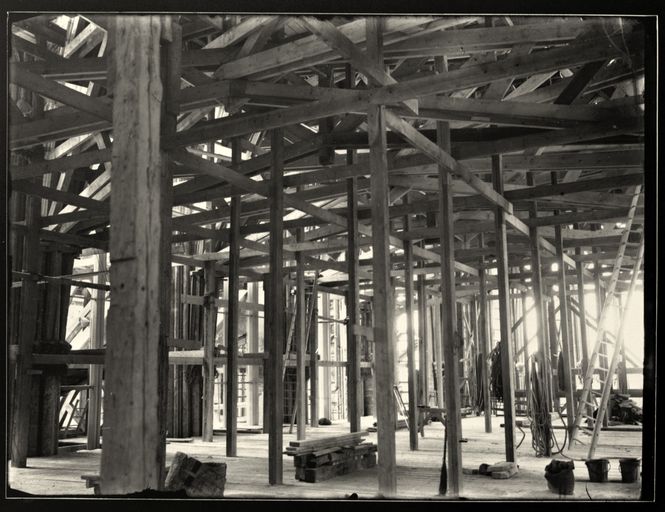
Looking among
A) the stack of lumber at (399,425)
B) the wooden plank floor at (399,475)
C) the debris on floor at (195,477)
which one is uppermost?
the debris on floor at (195,477)

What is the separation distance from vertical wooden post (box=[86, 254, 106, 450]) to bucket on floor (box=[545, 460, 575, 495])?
26.5 feet

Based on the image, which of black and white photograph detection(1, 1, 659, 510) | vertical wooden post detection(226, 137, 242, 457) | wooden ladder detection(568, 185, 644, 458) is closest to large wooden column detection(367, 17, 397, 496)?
black and white photograph detection(1, 1, 659, 510)

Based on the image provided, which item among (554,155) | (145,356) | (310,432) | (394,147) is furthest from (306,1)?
(310,432)

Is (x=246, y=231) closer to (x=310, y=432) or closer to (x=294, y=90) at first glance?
(x=294, y=90)

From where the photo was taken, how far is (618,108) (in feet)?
26.4

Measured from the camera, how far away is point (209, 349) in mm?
13773

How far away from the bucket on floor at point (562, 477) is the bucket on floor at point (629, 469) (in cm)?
97

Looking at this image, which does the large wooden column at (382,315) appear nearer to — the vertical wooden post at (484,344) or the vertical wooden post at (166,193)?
the vertical wooden post at (166,193)

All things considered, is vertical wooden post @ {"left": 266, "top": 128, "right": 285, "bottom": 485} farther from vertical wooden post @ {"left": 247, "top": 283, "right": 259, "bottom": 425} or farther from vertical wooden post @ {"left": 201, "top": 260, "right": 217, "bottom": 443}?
vertical wooden post @ {"left": 247, "top": 283, "right": 259, "bottom": 425}

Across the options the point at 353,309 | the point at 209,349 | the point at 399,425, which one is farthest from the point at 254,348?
the point at 353,309

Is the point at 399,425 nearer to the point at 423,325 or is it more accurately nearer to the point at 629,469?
the point at 423,325

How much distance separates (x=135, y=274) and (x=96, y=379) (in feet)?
28.5

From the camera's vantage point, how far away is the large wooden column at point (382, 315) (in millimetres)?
6219

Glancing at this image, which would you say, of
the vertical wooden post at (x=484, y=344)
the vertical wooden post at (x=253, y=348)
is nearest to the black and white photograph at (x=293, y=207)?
the vertical wooden post at (x=484, y=344)
